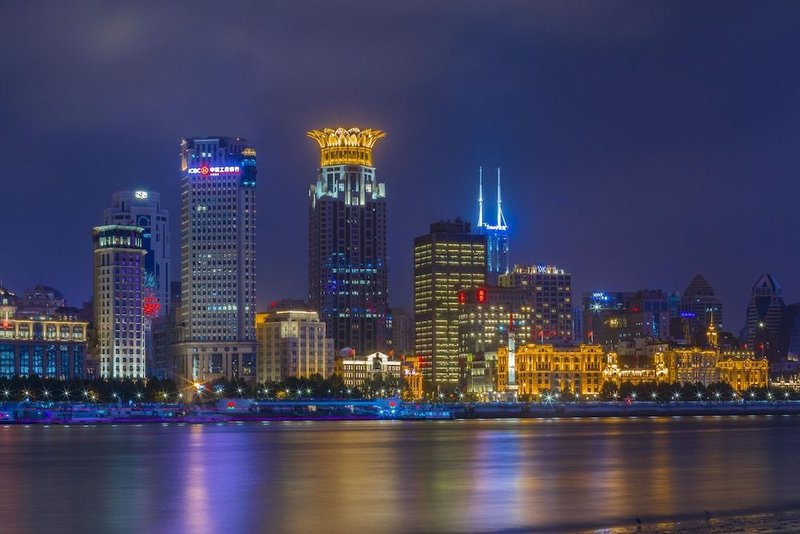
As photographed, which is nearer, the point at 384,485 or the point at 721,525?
the point at 721,525

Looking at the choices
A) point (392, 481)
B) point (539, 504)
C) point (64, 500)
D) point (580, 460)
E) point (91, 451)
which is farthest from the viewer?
point (91, 451)

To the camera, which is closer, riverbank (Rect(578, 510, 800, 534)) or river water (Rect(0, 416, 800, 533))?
riverbank (Rect(578, 510, 800, 534))

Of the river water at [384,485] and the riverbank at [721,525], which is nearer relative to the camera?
the riverbank at [721,525]

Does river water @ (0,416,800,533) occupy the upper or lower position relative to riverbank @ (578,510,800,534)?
lower

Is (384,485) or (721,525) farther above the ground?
(721,525)

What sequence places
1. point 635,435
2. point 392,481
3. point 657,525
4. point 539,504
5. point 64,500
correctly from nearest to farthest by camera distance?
point 657,525 < point 539,504 < point 64,500 < point 392,481 < point 635,435

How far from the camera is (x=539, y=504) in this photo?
229 ft

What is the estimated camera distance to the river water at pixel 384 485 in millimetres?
63562

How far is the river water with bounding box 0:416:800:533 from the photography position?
6356cm

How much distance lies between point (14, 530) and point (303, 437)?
105695 millimetres

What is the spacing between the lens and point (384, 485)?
82688mm

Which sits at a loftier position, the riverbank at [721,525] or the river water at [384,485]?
the riverbank at [721,525]

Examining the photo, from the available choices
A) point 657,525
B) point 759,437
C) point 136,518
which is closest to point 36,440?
point 759,437

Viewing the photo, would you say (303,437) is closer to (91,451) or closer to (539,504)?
(91,451)
